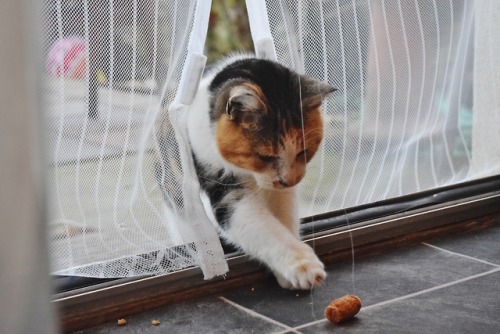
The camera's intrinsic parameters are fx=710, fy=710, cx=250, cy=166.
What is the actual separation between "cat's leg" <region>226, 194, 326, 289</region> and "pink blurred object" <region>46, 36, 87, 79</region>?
0.47 m

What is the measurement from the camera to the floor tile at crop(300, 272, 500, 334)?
123 centimetres

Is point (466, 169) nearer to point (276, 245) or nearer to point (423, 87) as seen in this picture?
point (423, 87)

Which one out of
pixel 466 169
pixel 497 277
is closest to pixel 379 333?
pixel 497 277

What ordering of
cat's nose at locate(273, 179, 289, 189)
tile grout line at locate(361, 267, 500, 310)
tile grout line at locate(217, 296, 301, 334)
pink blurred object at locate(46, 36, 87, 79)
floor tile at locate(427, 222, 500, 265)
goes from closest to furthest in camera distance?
pink blurred object at locate(46, 36, 87, 79) → tile grout line at locate(217, 296, 301, 334) → tile grout line at locate(361, 267, 500, 310) → cat's nose at locate(273, 179, 289, 189) → floor tile at locate(427, 222, 500, 265)

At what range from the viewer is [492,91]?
1.86 metres

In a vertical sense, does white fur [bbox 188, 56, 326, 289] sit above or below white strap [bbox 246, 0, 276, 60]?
below

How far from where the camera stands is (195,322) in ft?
4.27

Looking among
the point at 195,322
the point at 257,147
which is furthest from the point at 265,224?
the point at 195,322

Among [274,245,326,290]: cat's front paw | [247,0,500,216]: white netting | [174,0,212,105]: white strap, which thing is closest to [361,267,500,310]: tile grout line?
[274,245,326,290]: cat's front paw

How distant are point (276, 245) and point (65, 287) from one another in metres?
0.41

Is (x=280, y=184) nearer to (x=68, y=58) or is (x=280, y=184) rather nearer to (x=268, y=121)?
(x=268, y=121)

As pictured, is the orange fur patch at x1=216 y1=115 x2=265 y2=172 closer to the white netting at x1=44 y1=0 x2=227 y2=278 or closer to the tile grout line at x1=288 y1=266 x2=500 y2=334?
the white netting at x1=44 y1=0 x2=227 y2=278

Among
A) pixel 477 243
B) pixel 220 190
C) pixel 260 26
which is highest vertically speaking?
pixel 260 26

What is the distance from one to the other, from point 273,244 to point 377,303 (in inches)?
9.1
